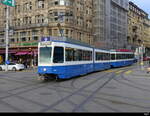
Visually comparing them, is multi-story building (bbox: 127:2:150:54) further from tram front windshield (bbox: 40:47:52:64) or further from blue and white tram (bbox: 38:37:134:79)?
tram front windshield (bbox: 40:47:52:64)

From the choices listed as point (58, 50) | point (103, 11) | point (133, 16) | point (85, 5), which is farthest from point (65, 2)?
point (133, 16)

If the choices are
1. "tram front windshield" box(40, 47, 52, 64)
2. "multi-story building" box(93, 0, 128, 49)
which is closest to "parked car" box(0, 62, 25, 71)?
"tram front windshield" box(40, 47, 52, 64)

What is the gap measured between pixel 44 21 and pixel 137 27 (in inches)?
1999

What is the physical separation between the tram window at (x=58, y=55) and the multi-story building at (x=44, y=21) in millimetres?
25438

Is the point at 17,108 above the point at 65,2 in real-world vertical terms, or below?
below

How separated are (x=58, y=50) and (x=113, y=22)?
163ft

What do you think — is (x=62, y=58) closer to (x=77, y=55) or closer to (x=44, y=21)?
(x=77, y=55)

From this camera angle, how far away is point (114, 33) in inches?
2442

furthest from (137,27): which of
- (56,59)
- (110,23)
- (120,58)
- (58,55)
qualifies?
(56,59)

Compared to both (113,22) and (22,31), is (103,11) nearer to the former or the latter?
(113,22)

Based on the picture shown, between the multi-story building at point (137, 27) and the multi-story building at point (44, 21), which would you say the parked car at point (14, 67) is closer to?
the multi-story building at point (44, 21)

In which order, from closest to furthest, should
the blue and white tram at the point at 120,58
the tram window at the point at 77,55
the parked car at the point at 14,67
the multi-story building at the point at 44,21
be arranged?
the tram window at the point at 77,55 → the parked car at the point at 14,67 → the blue and white tram at the point at 120,58 → the multi-story building at the point at 44,21

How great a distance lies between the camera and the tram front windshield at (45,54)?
14.4 m

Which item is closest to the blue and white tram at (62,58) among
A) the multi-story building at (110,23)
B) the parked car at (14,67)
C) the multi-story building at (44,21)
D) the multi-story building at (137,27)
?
the parked car at (14,67)
